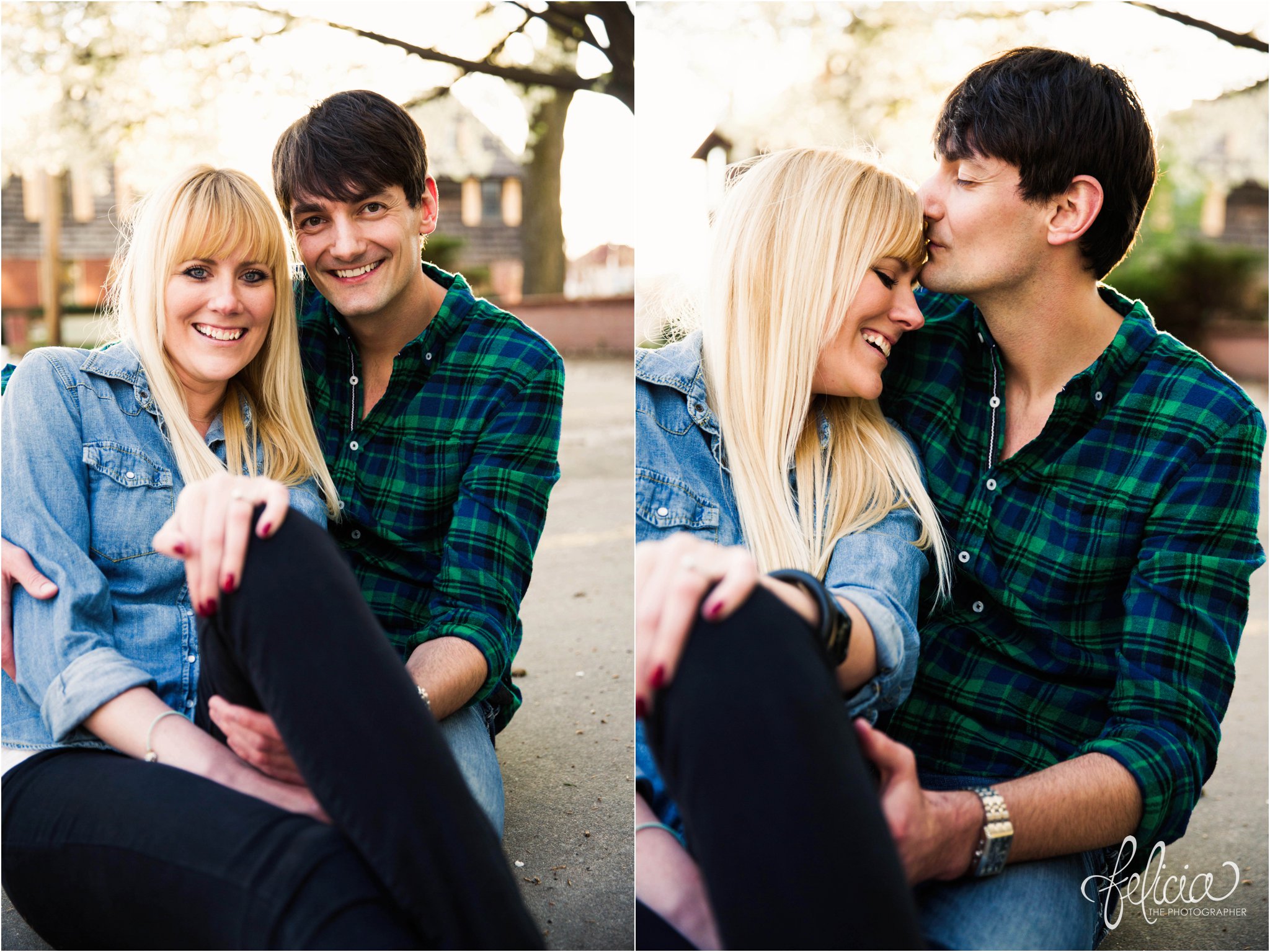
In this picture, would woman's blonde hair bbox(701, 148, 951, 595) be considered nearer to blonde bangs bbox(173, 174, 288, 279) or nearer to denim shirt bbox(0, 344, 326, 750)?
blonde bangs bbox(173, 174, 288, 279)

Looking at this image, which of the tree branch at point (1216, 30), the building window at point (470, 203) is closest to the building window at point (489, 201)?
the building window at point (470, 203)

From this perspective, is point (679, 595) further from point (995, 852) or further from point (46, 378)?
point (46, 378)

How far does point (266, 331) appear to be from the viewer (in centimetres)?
197

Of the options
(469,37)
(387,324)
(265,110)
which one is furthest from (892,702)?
(469,37)

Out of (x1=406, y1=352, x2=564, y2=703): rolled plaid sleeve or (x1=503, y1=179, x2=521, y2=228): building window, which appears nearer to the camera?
(x1=406, y1=352, x2=564, y2=703): rolled plaid sleeve

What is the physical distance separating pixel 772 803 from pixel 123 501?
1219mm

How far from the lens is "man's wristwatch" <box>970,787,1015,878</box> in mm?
1569

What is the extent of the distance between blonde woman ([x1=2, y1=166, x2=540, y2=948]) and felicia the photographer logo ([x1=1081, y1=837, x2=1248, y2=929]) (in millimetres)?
1138

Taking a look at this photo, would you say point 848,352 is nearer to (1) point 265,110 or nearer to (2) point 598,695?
(2) point 598,695

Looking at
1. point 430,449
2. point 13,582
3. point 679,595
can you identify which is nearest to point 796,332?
point 679,595

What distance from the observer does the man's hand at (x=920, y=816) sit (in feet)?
4.67

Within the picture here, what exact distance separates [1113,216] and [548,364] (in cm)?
107

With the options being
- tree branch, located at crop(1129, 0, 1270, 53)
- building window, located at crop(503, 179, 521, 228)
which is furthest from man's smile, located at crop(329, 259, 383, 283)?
building window, located at crop(503, 179, 521, 228)

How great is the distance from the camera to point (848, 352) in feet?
5.81
